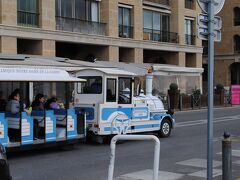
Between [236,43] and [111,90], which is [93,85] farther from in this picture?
[236,43]

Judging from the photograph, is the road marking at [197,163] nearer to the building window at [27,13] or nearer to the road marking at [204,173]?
the road marking at [204,173]

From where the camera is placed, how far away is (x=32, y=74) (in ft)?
41.0

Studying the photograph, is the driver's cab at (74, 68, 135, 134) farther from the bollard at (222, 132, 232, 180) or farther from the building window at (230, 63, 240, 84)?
the building window at (230, 63, 240, 84)

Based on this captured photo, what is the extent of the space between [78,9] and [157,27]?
1037 cm

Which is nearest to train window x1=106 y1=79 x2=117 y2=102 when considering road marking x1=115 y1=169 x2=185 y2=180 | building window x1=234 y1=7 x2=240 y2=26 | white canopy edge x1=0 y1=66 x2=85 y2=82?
white canopy edge x1=0 y1=66 x2=85 y2=82

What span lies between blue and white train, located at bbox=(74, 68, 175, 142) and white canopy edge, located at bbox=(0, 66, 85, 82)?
3.66 feet

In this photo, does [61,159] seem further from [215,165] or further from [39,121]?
[215,165]

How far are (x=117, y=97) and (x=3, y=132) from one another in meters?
4.39

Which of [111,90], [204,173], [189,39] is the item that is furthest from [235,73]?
[204,173]

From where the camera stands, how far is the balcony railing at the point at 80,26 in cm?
3198

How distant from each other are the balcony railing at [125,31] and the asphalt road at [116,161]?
2156 cm

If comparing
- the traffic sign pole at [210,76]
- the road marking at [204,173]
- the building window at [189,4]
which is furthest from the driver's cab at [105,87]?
the building window at [189,4]

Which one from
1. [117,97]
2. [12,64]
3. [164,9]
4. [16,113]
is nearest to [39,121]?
[16,113]

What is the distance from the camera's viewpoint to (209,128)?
7.48 m
